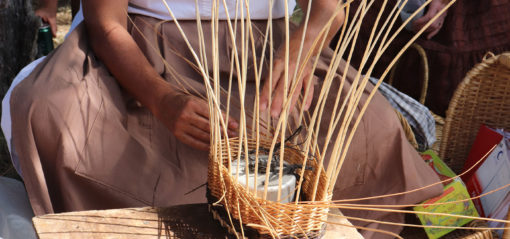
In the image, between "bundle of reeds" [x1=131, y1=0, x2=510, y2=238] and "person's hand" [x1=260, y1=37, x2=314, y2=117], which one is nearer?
"bundle of reeds" [x1=131, y1=0, x2=510, y2=238]

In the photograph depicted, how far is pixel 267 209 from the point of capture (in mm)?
866

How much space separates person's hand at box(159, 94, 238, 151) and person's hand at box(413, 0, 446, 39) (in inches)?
59.4

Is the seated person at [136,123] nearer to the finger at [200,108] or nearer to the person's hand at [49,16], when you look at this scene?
the finger at [200,108]

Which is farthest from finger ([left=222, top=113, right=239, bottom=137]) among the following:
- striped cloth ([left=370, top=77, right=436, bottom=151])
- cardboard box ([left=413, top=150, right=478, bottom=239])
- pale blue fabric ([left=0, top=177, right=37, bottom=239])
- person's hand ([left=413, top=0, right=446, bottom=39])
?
person's hand ([left=413, top=0, right=446, bottom=39])

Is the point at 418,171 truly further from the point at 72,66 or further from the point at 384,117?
the point at 72,66

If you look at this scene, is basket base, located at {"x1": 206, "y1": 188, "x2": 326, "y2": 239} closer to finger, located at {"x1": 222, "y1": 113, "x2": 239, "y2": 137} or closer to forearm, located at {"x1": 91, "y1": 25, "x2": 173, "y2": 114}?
finger, located at {"x1": 222, "y1": 113, "x2": 239, "y2": 137}

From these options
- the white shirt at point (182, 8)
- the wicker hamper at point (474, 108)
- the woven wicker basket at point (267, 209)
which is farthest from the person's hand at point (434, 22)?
the woven wicker basket at point (267, 209)

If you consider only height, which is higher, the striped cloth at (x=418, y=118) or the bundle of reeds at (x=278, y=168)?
the bundle of reeds at (x=278, y=168)

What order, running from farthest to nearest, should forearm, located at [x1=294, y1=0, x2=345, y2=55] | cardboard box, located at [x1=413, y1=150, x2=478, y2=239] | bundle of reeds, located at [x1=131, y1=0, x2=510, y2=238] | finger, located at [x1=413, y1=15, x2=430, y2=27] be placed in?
finger, located at [x1=413, y1=15, x2=430, y2=27] < cardboard box, located at [x1=413, y1=150, x2=478, y2=239] < forearm, located at [x1=294, y1=0, x2=345, y2=55] < bundle of reeds, located at [x1=131, y1=0, x2=510, y2=238]

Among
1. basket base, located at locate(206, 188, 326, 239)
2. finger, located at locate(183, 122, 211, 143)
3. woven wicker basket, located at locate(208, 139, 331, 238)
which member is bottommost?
basket base, located at locate(206, 188, 326, 239)

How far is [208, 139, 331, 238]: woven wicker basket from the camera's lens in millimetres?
860

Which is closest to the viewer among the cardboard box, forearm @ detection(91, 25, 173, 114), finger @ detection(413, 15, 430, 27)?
forearm @ detection(91, 25, 173, 114)

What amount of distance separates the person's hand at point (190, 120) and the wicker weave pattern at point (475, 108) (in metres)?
1.17

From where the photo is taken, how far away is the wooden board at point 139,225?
95cm
